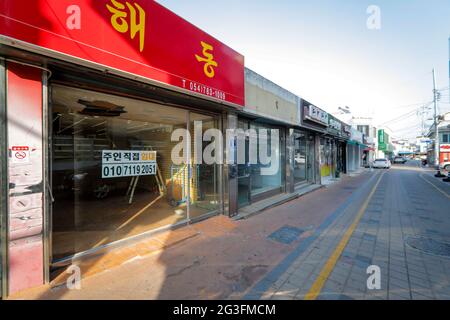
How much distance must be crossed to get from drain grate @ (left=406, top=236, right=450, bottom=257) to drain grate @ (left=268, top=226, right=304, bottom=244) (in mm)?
2198

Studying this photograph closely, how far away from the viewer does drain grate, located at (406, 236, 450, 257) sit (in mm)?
3977

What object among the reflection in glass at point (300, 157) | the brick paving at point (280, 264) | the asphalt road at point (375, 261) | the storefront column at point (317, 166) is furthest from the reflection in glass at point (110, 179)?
the storefront column at point (317, 166)

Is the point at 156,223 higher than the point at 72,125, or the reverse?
the point at 72,125

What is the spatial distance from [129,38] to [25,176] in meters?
2.54

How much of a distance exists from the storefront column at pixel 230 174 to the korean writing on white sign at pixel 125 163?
2.10m

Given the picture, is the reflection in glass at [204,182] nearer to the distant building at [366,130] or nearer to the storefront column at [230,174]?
the storefront column at [230,174]

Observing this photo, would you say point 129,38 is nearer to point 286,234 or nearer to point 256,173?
point 286,234

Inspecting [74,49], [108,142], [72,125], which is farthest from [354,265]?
[72,125]

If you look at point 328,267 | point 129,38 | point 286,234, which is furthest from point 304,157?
point 129,38

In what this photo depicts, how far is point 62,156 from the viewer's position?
4.81 meters

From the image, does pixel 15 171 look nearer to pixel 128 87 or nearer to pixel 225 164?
pixel 128 87

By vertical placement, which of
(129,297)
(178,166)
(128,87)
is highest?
(128,87)

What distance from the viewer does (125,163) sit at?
15.0ft

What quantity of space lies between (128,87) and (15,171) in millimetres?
2115
